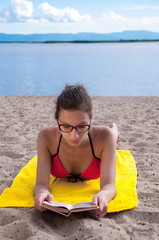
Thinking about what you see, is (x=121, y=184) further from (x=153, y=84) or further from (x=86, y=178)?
(x=153, y=84)

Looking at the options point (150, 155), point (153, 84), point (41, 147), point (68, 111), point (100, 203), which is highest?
point (68, 111)

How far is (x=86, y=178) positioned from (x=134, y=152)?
4.43ft

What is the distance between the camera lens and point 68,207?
7.16 ft

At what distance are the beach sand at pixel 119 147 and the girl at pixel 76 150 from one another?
0.50 feet

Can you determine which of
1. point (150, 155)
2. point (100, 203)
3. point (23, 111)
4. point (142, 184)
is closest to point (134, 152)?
point (150, 155)

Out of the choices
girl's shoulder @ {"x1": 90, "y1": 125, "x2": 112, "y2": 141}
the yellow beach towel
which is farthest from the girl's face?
the yellow beach towel

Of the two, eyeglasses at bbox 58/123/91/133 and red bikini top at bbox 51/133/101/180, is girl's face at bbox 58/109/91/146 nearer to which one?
eyeglasses at bbox 58/123/91/133

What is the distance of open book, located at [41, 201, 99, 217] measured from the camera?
2.18 metres

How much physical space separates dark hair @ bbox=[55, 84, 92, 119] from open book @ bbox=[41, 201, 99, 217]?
0.69m

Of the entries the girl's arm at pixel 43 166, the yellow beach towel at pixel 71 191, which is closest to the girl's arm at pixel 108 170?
the yellow beach towel at pixel 71 191

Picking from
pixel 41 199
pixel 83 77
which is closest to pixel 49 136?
pixel 41 199

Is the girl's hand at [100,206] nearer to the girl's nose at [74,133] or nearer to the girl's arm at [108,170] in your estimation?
the girl's arm at [108,170]

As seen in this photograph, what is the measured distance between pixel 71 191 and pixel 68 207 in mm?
584

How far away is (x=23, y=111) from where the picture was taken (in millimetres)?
6918
